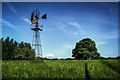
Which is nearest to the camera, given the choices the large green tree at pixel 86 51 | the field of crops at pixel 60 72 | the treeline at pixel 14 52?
the field of crops at pixel 60 72

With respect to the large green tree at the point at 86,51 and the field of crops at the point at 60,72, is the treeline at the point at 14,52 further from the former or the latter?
the field of crops at the point at 60,72

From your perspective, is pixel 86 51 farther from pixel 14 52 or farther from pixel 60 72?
pixel 60 72

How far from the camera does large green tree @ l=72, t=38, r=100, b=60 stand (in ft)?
119

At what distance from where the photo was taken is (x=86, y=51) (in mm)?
36406

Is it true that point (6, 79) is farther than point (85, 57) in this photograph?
No

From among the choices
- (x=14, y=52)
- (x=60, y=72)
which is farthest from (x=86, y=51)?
(x=60, y=72)

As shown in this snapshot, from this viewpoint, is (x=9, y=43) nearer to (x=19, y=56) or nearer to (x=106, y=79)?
(x=19, y=56)

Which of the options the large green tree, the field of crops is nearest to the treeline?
the large green tree

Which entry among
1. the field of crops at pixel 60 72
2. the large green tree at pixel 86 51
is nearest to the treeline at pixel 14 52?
the large green tree at pixel 86 51

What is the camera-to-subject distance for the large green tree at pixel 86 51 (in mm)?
36131

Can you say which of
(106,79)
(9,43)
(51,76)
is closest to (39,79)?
(51,76)

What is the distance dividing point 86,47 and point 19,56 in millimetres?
28367

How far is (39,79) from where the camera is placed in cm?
381

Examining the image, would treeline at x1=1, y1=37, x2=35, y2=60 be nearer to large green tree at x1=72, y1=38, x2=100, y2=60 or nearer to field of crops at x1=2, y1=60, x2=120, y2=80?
large green tree at x1=72, y1=38, x2=100, y2=60
